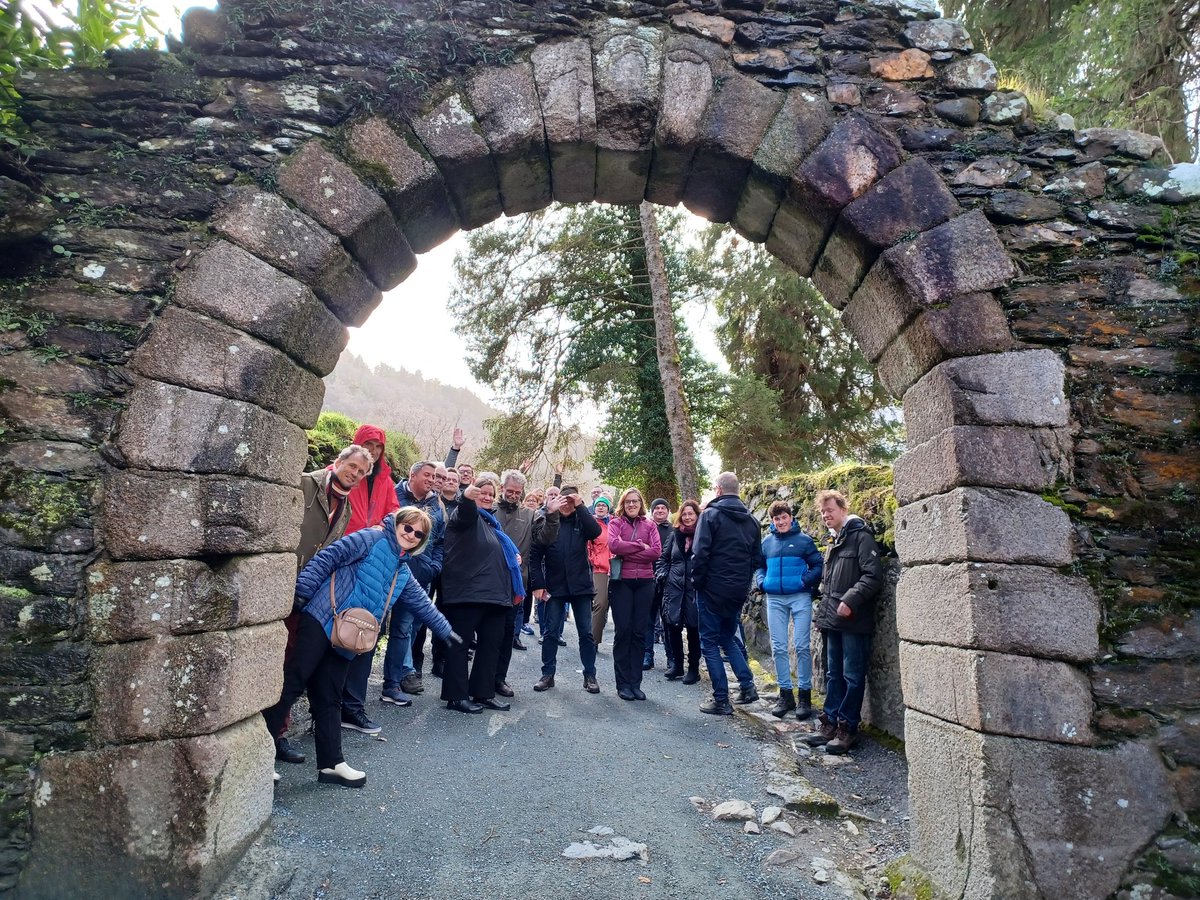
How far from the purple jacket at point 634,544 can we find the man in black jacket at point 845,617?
1.51 m

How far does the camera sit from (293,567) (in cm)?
329

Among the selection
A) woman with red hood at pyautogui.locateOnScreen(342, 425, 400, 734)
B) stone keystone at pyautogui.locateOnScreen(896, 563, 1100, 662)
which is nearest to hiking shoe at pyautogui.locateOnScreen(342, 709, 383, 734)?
woman with red hood at pyautogui.locateOnScreen(342, 425, 400, 734)

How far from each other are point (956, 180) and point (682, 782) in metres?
3.66

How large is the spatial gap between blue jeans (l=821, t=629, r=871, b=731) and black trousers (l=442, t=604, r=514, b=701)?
2494mm

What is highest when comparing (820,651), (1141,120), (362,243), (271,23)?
(1141,120)

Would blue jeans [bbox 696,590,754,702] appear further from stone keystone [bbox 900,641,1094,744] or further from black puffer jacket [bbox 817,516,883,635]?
stone keystone [bbox 900,641,1094,744]

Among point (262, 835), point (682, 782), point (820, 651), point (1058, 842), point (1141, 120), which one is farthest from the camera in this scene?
point (820, 651)

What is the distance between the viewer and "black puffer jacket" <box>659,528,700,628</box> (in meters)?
6.50

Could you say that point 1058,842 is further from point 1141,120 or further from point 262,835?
point 1141,120

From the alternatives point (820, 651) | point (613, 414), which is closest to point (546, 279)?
point (613, 414)

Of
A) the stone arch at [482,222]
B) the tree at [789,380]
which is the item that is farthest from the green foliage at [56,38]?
the tree at [789,380]

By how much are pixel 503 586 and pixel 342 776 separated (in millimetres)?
1729

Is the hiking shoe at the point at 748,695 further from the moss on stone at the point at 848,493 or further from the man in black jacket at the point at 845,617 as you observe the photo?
the moss on stone at the point at 848,493

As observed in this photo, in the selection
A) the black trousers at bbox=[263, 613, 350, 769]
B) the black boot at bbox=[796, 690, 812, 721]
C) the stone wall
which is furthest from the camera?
the black boot at bbox=[796, 690, 812, 721]
